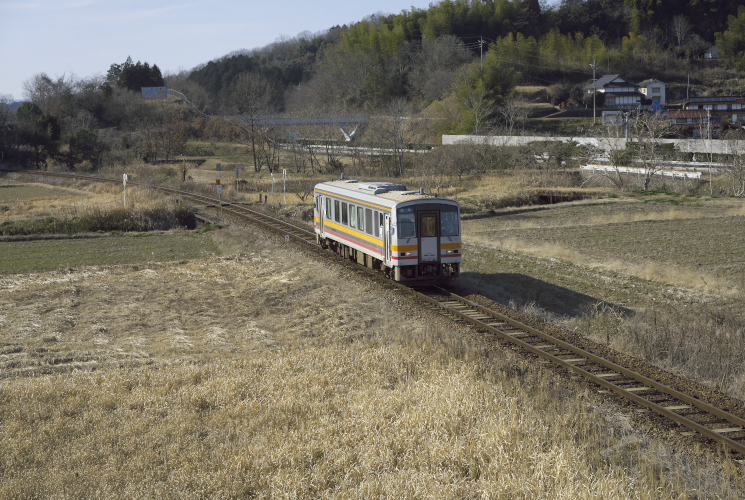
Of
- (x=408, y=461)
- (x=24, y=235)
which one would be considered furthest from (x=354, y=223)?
(x=24, y=235)

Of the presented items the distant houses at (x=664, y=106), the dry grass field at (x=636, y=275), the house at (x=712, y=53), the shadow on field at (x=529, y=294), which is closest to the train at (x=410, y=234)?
the shadow on field at (x=529, y=294)

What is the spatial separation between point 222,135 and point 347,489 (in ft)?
276

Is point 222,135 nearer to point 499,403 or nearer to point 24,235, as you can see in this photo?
point 24,235

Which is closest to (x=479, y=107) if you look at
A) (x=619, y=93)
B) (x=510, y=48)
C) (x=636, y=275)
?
(x=619, y=93)

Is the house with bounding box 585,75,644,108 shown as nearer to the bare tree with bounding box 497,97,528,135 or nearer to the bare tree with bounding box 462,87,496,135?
the bare tree with bounding box 497,97,528,135

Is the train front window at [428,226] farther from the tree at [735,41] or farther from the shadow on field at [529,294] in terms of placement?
the tree at [735,41]

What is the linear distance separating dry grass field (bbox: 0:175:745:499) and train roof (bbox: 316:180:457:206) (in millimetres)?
3457

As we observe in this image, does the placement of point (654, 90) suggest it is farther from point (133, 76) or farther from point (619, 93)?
point (133, 76)

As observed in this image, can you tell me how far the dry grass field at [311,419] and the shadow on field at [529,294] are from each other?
365 cm

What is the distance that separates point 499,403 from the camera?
9672 mm

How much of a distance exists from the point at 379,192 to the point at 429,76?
8713 centimetres

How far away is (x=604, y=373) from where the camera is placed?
12.0 meters

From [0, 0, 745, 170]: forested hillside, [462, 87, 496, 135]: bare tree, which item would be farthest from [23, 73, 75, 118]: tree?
[462, 87, 496, 135]: bare tree

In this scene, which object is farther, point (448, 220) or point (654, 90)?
point (654, 90)
